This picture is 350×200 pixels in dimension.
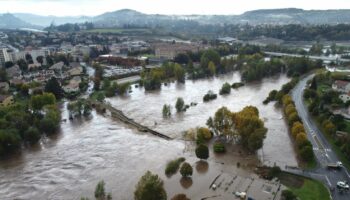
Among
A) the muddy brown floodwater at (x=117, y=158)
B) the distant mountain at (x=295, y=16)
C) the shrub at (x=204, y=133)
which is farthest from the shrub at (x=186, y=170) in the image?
the distant mountain at (x=295, y=16)

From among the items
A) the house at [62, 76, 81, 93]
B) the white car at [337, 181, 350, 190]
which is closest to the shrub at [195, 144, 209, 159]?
the white car at [337, 181, 350, 190]

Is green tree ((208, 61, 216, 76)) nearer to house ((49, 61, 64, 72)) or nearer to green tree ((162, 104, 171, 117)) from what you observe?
green tree ((162, 104, 171, 117))

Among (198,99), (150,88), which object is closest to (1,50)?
(150,88)

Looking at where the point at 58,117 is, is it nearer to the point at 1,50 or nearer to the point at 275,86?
the point at 275,86

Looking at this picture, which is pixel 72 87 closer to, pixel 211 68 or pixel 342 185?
pixel 211 68

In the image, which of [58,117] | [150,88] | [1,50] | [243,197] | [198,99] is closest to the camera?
[243,197]

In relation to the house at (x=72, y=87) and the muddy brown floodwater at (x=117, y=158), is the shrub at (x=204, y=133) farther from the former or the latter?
the house at (x=72, y=87)
